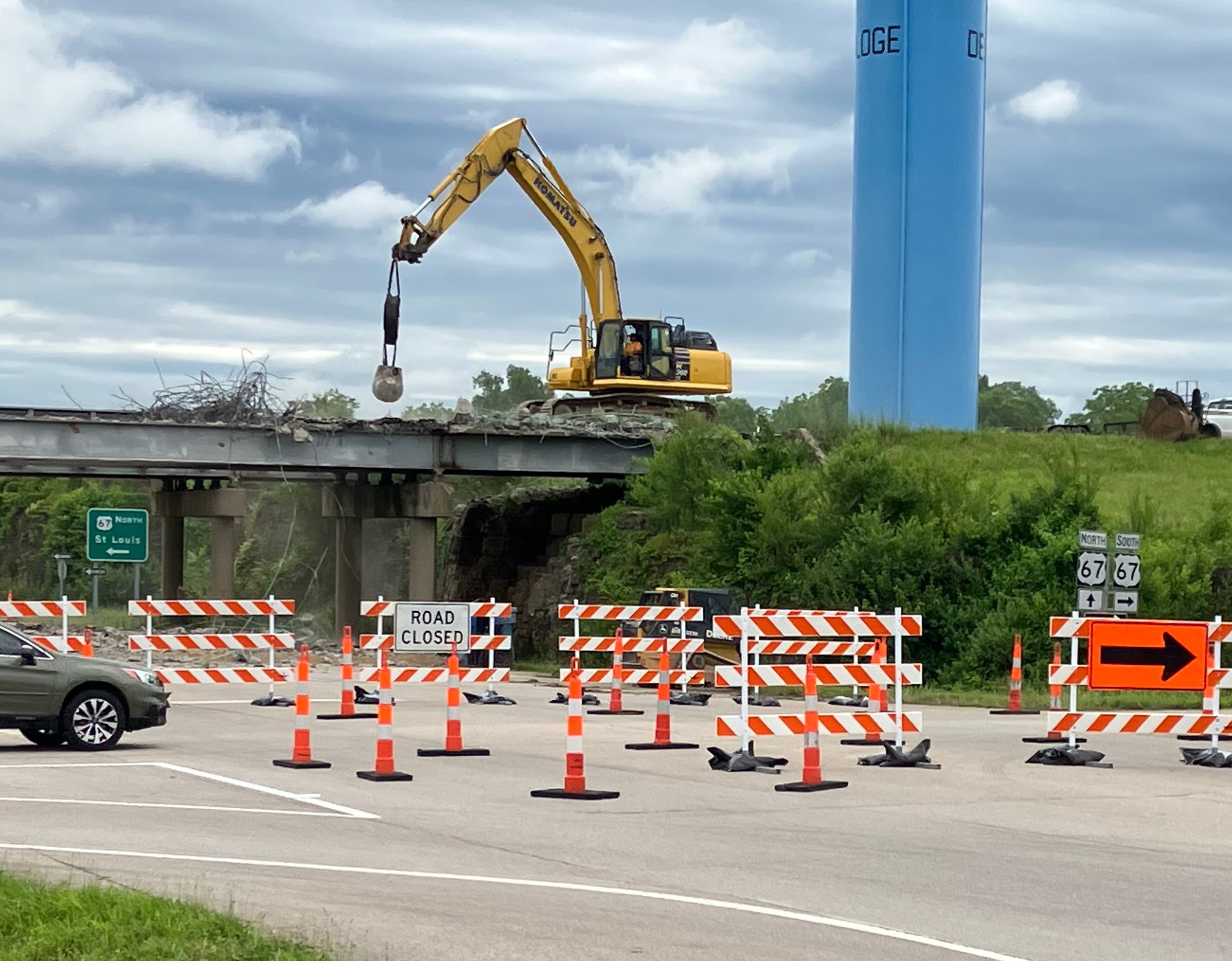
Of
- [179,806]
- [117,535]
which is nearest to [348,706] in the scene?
[179,806]

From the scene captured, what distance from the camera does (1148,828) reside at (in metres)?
14.2

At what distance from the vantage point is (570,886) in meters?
10.7

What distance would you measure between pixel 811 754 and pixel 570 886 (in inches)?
242

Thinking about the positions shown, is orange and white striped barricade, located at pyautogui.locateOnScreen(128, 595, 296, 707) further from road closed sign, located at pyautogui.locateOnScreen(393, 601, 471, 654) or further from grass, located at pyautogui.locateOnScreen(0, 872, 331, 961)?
grass, located at pyautogui.locateOnScreen(0, 872, 331, 961)

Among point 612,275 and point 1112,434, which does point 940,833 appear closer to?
point 612,275

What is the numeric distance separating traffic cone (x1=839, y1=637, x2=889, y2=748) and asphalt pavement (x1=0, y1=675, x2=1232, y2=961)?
1.92 feet

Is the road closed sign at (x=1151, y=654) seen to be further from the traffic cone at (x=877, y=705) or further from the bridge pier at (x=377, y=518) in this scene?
the bridge pier at (x=377, y=518)

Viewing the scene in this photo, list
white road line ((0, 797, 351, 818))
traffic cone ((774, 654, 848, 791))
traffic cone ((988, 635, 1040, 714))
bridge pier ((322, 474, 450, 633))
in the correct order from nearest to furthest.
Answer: white road line ((0, 797, 351, 818)) → traffic cone ((774, 654, 848, 791)) → traffic cone ((988, 635, 1040, 714)) → bridge pier ((322, 474, 450, 633))

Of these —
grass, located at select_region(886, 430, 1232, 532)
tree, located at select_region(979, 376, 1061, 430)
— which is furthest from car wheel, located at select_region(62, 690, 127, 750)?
tree, located at select_region(979, 376, 1061, 430)

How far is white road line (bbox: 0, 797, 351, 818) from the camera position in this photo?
13969 millimetres

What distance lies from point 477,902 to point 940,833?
4802mm

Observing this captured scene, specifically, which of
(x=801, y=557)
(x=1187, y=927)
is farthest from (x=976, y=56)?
(x=1187, y=927)

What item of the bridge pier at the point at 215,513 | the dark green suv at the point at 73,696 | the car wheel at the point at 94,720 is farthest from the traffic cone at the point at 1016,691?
the bridge pier at the point at 215,513

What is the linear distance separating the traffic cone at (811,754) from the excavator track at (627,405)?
36.0 metres
